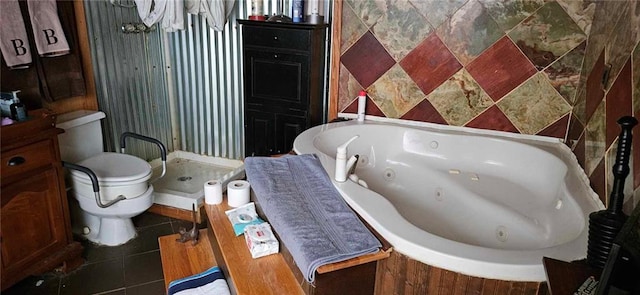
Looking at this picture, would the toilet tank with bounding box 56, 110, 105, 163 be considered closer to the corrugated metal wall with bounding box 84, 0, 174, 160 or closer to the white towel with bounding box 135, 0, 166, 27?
the corrugated metal wall with bounding box 84, 0, 174, 160

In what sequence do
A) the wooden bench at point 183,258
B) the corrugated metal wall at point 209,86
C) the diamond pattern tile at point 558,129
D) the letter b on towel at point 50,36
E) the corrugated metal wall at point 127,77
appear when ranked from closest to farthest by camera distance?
the wooden bench at point 183,258
the letter b on towel at point 50,36
the diamond pattern tile at point 558,129
the corrugated metal wall at point 127,77
the corrugated metal wall at point 209,86

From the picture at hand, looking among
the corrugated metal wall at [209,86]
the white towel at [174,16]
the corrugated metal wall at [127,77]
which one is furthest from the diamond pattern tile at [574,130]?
the corrugated metal wall at [127,77]

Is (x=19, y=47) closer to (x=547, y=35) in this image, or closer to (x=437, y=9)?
(x=437, y=9)

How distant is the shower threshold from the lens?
3.09m

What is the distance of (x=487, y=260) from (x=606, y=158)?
887mm

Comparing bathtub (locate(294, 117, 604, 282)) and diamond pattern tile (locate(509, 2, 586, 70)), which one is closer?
bathtub (locate(294, 117, 604, 282))

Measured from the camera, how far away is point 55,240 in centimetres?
238

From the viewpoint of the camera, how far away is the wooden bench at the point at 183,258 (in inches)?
78.9

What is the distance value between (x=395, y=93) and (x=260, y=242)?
1.66 m

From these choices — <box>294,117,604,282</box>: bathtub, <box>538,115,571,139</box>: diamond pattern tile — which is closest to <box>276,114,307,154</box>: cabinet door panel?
<box>294,117,604,282</box>: bathtub

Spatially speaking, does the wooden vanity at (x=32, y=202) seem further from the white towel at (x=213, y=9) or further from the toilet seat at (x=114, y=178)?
the white towel at (x=213, y=9)

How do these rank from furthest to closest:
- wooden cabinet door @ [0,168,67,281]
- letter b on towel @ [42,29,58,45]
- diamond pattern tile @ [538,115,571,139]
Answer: diamond pattern tile @ [538,115,571,139], letter b on towel @ [42,29,58,45], wooden cabinet door @ [0,168,67,281]

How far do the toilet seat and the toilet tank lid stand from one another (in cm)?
23

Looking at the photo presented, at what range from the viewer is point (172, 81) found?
12.0 ft
